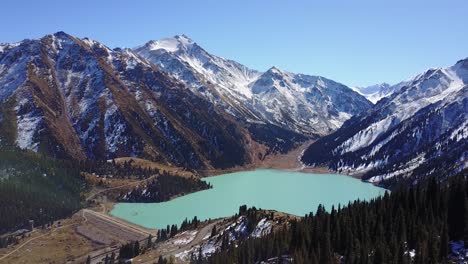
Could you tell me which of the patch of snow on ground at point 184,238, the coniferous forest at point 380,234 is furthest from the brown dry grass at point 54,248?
the coniferous forest at point 380,234

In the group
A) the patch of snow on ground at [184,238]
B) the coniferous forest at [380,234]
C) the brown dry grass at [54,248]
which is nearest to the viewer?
the coniferous forest at [380,234]

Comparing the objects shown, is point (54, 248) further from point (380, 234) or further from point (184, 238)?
point (380, 234)

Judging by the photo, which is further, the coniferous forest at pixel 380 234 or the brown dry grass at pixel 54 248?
the brown dry grass at pixel 54 248

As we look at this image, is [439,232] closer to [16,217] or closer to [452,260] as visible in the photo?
[452,260]

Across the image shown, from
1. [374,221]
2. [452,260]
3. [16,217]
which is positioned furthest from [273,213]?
[16,217]

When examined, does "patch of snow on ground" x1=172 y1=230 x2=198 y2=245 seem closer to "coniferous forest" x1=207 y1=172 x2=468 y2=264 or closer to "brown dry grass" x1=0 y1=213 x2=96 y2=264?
"coniferous forest" x1=207 y1=172 x2=468 y2=264

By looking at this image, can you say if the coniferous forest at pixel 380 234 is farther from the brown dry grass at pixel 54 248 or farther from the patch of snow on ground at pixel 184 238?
the brown dry grass at pixel 54 248

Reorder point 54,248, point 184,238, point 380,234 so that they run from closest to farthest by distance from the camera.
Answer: point 380,234 < point 184,238 < point 54,248

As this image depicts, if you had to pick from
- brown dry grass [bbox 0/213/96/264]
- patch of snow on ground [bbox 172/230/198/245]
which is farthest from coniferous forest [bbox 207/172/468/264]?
brown dry grass [bbox 0/213/96/264]

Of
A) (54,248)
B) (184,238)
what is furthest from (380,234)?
(54,248)
